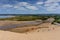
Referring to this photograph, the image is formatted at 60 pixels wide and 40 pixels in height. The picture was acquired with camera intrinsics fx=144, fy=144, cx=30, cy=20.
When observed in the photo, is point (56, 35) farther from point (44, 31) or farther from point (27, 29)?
point (27, 29)

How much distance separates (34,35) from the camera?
1717mm

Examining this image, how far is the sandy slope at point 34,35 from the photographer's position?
1.69m

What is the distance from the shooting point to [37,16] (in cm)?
177

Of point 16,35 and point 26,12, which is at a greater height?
point 26,12

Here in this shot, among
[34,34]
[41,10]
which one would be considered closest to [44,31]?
[34,34]

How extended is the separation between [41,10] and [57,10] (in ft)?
0.65

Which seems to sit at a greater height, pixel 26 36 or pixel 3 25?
pixel 3 25

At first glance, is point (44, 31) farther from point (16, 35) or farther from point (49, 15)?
point (16, 35)

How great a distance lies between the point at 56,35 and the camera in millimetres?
1713

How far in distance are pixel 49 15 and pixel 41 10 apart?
115mm

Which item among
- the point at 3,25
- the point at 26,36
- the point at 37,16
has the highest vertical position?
the point at 37,16

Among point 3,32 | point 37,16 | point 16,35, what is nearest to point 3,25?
point 3,32

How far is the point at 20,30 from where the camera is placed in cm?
175

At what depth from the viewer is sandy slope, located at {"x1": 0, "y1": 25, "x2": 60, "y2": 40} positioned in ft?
5.55
